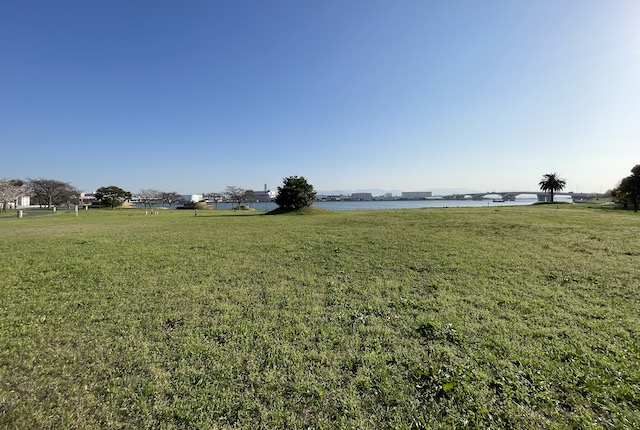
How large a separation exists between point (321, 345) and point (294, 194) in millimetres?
28045

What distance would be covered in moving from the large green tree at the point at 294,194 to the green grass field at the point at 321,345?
936 inches

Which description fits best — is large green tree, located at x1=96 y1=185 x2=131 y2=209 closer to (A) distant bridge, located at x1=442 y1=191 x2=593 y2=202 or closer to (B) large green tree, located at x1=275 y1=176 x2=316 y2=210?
(B) large green tree, located at x1=275 y1=176 x2=316 y2=210

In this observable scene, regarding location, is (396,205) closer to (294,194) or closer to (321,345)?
(294,194)

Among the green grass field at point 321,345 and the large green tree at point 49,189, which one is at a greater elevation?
the large green tree at point 49,189

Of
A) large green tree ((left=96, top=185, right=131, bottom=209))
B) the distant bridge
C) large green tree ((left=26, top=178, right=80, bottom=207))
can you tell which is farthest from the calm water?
large green tree ((left=26, top=178, right=80, bottom=207))

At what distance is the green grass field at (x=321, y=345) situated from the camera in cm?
263

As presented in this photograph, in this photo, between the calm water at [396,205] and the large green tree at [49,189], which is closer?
the large green tree at [49,189]

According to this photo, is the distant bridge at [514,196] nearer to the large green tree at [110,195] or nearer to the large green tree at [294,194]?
the large green tree at [294,194]

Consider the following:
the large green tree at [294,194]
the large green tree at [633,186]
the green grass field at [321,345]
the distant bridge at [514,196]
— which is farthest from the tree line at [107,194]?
the distant bridge at [514,196]

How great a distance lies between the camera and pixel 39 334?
402 centimetres

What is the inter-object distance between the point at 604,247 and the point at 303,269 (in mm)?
10584

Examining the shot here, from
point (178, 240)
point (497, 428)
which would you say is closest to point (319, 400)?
point (497, 428)

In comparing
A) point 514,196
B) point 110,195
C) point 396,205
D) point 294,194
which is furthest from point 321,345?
point 514,196

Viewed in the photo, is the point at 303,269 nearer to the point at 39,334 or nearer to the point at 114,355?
the point at 114,355
